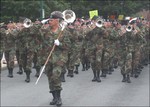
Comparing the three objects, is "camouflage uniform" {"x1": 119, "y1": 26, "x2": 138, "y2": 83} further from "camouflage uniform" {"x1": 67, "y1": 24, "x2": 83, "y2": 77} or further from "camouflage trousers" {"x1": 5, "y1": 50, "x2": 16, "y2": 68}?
"camouflage trousers" {"x1": 5, "y1": 50, "x2": 16, "y2": 68}

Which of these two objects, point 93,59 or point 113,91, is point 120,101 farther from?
point 93,59

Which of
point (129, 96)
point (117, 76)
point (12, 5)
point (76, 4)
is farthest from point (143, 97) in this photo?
point (76, 4)

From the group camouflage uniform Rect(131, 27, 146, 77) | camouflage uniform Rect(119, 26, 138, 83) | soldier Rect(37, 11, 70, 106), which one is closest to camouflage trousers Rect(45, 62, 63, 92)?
soldier Rect(37, 11, 70, 106)

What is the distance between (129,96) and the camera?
11727 millimetres

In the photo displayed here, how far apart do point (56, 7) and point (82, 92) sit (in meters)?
15.3

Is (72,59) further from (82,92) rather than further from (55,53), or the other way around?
(55,53)

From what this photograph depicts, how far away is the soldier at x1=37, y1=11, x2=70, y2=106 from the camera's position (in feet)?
33.3

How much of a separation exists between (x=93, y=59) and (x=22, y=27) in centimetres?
246

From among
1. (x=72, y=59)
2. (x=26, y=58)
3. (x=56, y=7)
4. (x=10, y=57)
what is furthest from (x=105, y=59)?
(x=56, y=7)

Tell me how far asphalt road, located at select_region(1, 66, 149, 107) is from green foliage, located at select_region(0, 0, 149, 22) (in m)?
10.3

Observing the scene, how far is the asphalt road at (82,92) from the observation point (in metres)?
10.8

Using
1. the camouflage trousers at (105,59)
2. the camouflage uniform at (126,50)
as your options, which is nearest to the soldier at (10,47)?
the camouflage trousers at (105,59)

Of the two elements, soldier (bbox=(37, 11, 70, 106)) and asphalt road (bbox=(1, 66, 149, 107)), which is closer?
soldier (bbox=(37, 11, 70, 106))

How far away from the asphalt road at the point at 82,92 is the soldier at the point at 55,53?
1.87 ft
